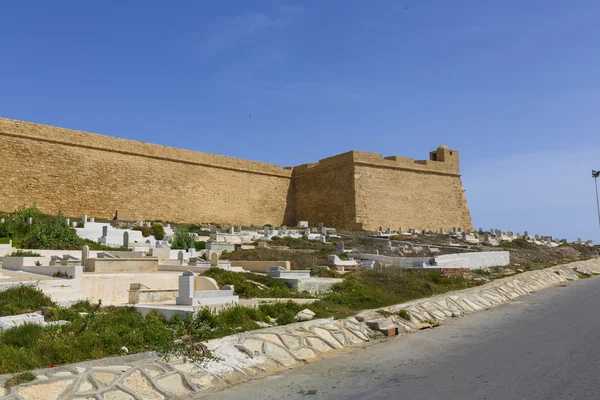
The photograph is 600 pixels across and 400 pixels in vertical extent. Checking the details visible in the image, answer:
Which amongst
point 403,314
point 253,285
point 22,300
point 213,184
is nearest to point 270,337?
point 403,314

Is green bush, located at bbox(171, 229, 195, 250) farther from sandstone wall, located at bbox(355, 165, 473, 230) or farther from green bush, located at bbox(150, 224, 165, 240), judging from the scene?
sandstone wall, located at bbox(355, 165, 473, 230)

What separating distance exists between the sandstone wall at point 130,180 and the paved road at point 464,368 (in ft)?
80.0

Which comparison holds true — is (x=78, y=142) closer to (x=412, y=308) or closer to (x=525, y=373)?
(x=412, y=308)

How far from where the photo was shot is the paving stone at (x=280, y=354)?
18.3ft

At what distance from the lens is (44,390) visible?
3902 mm

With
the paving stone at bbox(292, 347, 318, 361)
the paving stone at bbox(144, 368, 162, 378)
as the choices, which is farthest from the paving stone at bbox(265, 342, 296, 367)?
the paving stone at bbox(144, 368, 162, 378)

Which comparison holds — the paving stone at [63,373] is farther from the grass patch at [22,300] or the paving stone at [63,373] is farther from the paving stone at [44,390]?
the grass patch at [22,300]

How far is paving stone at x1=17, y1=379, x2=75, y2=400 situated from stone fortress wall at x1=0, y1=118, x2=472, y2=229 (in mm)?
24238

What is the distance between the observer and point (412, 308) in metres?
8.74

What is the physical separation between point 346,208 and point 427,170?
849cm

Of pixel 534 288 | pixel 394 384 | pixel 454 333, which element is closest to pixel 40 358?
pixel 394 384

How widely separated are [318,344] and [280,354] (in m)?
0.74

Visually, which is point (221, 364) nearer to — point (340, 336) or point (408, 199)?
point (340, 336)

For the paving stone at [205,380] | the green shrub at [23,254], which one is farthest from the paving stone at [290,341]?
the green shrub at [23,254]
